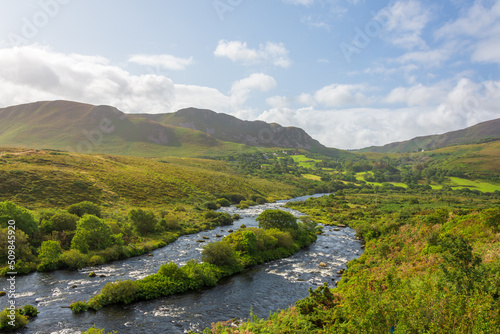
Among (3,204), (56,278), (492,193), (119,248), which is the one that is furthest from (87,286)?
(492,193)

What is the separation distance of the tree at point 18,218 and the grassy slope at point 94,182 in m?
28.4

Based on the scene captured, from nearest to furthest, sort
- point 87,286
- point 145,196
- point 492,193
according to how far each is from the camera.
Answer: point 87,286 < point 145,196 < point 492,193

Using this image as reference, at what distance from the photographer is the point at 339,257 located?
63.5 m

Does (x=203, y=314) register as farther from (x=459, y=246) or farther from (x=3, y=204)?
(x=3, y=204)

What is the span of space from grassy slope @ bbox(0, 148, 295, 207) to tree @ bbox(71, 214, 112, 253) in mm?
34282

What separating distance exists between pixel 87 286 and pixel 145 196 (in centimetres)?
7378

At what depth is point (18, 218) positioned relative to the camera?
173 feet

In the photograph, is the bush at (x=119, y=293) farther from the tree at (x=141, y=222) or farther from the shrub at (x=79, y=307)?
the tree at (x=141, y=222)

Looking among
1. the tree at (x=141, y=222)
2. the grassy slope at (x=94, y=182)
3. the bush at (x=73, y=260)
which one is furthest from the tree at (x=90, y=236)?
the grassy slope at (x=94, y=182)

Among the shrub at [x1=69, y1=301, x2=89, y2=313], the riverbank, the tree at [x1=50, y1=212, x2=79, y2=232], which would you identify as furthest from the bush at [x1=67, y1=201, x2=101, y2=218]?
the shrub at [x1=69, y1=301, x2=89, y2=313]

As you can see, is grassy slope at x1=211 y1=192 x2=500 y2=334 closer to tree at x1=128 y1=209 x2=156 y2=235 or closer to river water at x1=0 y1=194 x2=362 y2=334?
river water at x1=0 y1=194 x2=362 y2=334

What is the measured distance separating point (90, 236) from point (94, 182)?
61.6 metres

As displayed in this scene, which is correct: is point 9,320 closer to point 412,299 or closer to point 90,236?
point 90,236

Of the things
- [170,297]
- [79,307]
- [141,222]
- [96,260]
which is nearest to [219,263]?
[170,297]
